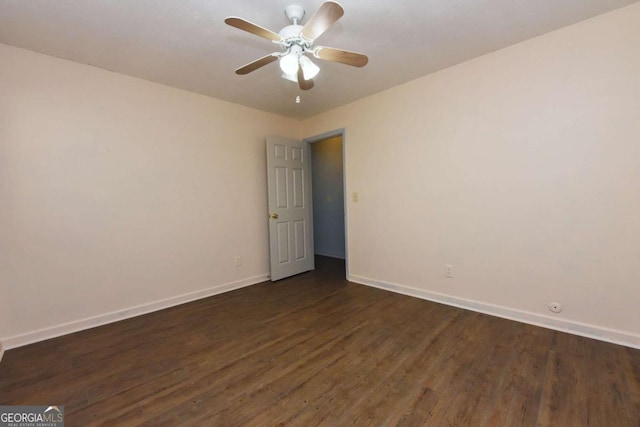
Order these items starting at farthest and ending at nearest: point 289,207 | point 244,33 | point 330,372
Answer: point 289,207 → point 244,33 → point 330,372

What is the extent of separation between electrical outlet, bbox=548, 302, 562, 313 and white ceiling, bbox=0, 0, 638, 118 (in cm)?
220

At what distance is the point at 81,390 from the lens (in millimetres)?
1626

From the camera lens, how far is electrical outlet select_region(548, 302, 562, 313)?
7.16ft

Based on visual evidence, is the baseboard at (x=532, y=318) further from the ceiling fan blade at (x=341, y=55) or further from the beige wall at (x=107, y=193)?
the ceiling fan blade at (x=341, y=55)

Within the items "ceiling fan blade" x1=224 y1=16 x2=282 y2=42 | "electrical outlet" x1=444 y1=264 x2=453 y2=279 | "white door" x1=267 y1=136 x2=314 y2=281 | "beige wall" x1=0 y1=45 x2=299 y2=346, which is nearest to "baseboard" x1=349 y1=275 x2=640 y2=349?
"electrical outlet" x1=444 y1=264 x2=453 y2=279

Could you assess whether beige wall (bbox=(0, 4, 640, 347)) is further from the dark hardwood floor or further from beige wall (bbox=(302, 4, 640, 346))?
the dark hardwood floor

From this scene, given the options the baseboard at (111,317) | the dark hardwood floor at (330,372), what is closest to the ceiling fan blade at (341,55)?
the dark hardwood floor at (330,372)

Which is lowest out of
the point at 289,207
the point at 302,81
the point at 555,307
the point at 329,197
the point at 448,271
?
the point at 555,307

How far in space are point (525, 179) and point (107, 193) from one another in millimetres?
3809

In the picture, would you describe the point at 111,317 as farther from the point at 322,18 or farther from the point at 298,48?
the point at 322,18

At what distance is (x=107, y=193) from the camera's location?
2555mm

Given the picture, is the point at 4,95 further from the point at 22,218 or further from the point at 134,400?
the point at 134,400

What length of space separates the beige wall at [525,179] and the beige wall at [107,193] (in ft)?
6.76

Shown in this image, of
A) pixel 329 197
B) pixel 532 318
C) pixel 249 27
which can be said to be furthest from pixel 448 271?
pixel 329 197
